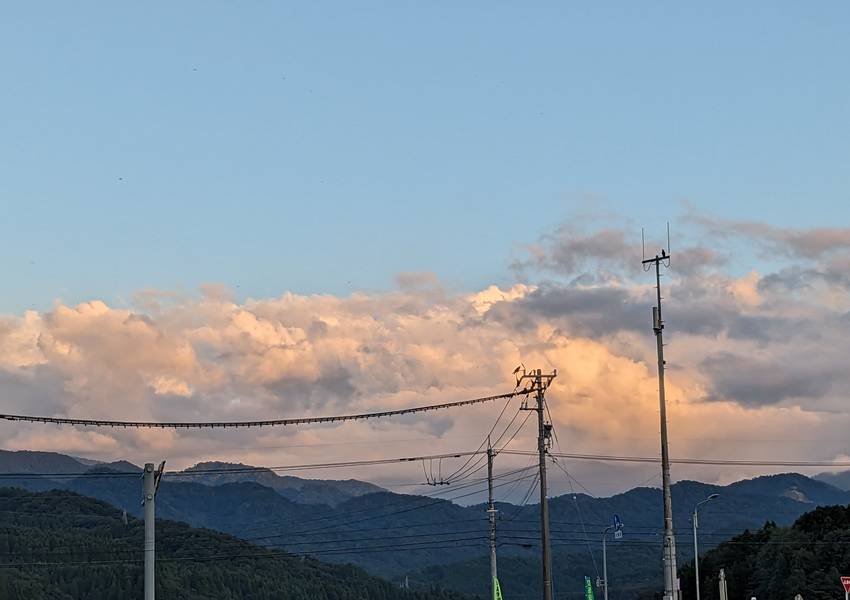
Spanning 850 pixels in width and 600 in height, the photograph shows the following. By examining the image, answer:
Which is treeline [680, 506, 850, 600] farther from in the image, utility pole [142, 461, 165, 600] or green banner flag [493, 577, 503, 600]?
utility pole [142, 461, 165, 600]

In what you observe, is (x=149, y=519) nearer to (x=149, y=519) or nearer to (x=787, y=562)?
(x=149, y=519)

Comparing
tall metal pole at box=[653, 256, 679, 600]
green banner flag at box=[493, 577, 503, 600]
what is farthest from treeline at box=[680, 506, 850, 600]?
tall metal pole at box=[653, 256, 679, 600]

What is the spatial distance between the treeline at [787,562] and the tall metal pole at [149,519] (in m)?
104

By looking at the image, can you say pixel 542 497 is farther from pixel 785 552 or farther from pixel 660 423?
pixel 785 552

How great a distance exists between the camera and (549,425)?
7500 centimetres

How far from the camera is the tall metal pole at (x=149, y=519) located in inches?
2452

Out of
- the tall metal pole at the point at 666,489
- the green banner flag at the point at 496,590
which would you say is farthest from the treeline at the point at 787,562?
the tall metal pole at the point at 666,489

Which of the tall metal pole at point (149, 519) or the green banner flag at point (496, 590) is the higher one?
the tall metal pole at point (149, 519)

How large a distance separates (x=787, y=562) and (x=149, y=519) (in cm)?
12485

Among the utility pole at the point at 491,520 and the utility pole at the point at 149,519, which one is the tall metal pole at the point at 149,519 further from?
the utility pole at the point at 491,520

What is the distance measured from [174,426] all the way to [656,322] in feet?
129

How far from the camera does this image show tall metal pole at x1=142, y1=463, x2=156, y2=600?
62281mm

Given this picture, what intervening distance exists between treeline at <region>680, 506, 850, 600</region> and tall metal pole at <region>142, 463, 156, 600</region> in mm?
104026

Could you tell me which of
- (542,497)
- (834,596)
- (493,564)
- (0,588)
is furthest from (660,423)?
(0,588)
